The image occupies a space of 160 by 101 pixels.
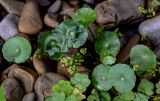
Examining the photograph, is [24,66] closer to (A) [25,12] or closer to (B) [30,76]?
(B) [30,76]

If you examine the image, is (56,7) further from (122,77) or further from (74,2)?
(122,77)

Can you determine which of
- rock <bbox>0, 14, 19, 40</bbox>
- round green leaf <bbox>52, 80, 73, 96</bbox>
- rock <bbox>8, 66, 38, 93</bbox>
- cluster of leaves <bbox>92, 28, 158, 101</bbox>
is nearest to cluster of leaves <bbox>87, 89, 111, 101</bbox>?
cluster of leaves <bbox>92, 28, 158, 101</bbox>

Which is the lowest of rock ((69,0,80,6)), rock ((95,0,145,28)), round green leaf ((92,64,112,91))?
round green leaf ((92,64,112,91))

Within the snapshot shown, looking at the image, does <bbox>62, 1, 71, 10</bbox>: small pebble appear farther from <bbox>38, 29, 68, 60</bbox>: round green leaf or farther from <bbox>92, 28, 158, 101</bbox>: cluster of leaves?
<bbox>92, 28, 158, 101</bbox>: cluster of leaves

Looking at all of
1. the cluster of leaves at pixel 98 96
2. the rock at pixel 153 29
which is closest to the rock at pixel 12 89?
the cluster of leaves at pixel 98 96

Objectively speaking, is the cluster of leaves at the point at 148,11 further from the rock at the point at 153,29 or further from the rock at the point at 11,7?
the rock at the point at 11,7

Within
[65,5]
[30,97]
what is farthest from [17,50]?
[65,5]
